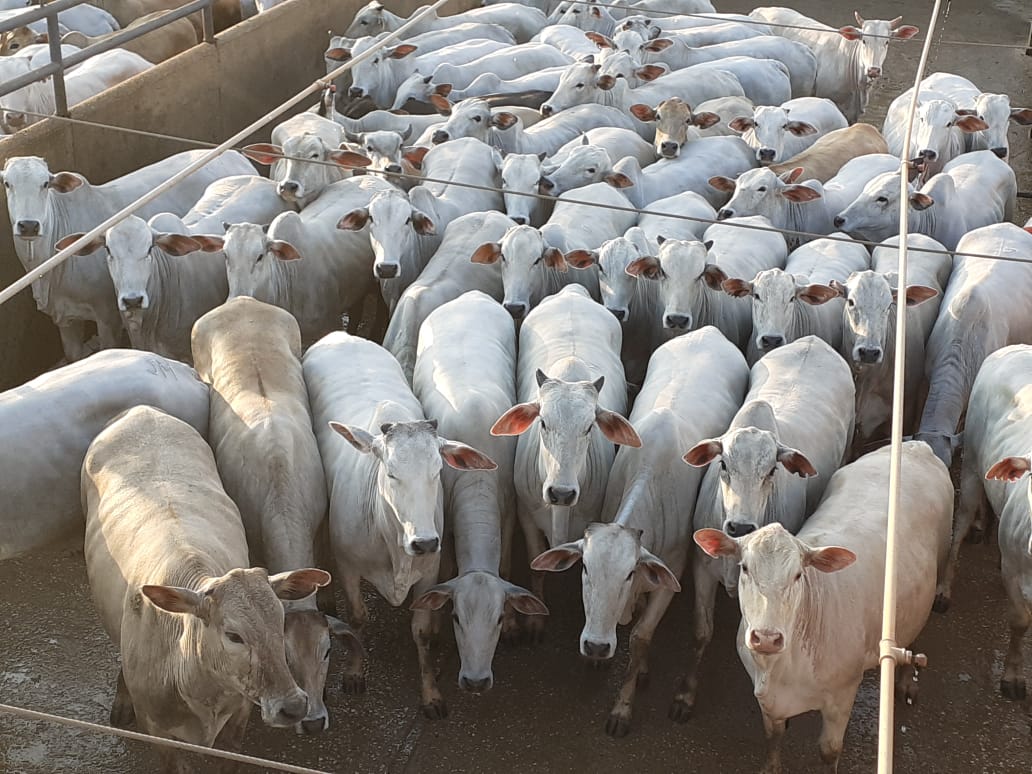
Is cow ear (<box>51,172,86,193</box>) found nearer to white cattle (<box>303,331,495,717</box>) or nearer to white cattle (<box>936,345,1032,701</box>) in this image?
white cattle (<box>303,331,495,717</box>)

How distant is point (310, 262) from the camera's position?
733cm

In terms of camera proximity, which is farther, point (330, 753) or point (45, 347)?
point (45, 347)

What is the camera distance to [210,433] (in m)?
5.49

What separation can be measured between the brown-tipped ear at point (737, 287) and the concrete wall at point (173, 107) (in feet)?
13.9

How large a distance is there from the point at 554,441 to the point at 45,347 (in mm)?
4136

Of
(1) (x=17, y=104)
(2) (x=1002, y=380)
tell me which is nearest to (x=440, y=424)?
(2) (x=1002, y=380)

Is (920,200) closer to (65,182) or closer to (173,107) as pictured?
(65,182)

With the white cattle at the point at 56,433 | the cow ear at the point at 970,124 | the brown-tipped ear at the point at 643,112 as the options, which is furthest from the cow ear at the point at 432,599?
the cow ear at the point at 970,124

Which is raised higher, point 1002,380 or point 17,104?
point 1002,380

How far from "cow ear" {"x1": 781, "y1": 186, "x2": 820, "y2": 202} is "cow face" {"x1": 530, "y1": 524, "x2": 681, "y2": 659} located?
3.70 meters

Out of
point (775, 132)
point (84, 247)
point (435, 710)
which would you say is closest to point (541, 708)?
point (435, 710)

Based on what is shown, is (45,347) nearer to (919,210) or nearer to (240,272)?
(240,272)

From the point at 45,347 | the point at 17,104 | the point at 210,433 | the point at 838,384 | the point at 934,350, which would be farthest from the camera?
the point at 17,104

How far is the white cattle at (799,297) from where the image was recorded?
6.48 meters
